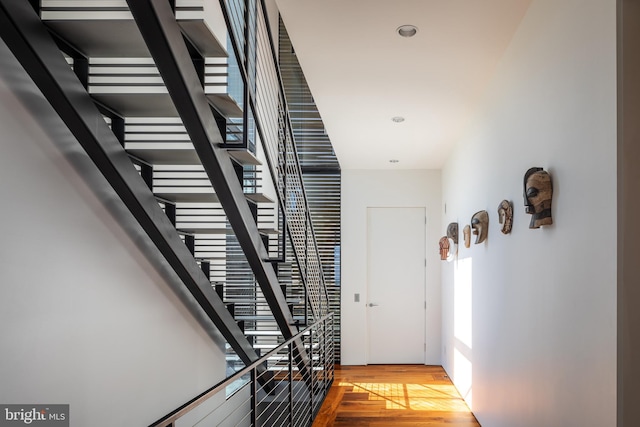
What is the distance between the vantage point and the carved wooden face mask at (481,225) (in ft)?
14.3

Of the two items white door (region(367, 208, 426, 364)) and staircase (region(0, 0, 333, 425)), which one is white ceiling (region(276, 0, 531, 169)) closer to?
staircase (region(0, 0, 333, 425))

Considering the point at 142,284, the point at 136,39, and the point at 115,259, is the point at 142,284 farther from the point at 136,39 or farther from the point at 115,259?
the point at 136,39

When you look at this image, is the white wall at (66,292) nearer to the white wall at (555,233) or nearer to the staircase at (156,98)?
the staircase at (156,98)

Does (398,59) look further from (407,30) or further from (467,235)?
(467,235)

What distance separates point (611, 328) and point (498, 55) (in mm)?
2274

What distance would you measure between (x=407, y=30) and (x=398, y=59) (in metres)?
0.44

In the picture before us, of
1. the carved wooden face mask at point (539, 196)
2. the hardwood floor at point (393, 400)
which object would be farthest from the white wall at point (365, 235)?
the carved wooden face mask at point (539, 196)

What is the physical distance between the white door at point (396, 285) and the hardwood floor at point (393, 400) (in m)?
0.39

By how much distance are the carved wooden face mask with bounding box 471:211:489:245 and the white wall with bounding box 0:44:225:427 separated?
2395 millimetres

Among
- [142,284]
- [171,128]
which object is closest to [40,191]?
[142,284]

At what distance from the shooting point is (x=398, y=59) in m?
3.81

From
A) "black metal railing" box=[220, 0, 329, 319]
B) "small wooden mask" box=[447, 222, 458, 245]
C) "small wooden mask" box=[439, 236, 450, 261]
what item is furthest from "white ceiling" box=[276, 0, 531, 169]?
"small wooden mask" box=[439, 236, 450, 261]

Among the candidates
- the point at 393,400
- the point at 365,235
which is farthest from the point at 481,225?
the point at 365,235

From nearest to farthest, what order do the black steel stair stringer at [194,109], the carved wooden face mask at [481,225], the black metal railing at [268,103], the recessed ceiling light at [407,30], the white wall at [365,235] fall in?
the black steel stair stringer at [194,109] < the black metal railing at [268,103] < the recessed ceiling light at [407,30] < the carved wooden face mask at [481,225] < the white wall at [365,235]
